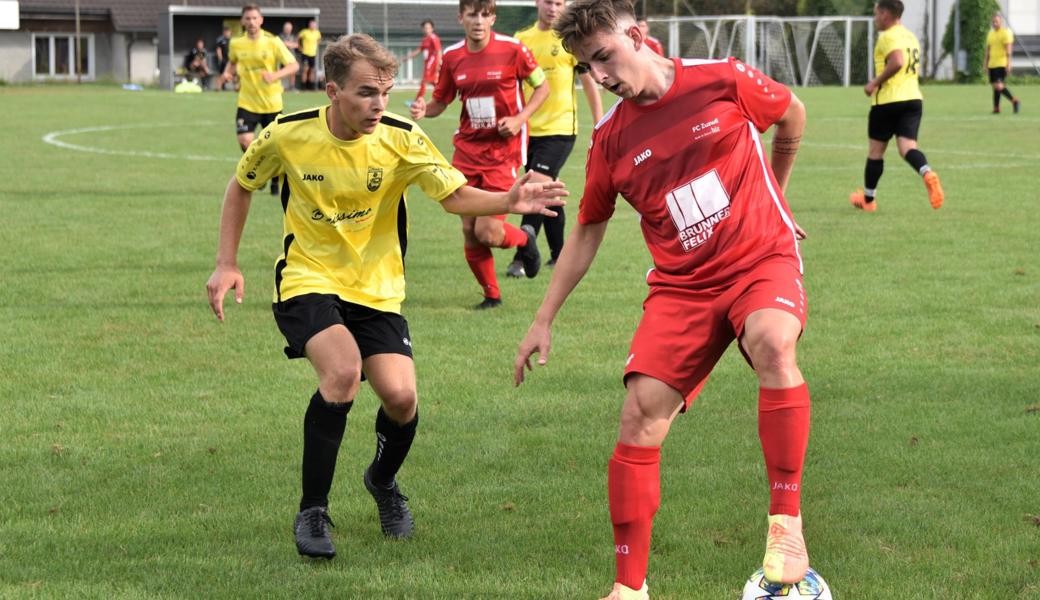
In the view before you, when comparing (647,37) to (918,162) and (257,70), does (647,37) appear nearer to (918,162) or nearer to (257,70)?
(918,162)

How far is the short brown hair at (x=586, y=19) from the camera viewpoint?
4.21 meters

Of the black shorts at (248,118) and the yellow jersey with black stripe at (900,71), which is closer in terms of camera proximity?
the yellow jersey with black stripe at (900,71)

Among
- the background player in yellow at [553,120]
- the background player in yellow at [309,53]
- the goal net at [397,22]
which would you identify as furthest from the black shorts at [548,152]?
the goal net at [397,22]

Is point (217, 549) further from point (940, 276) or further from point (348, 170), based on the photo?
point (940, 276)

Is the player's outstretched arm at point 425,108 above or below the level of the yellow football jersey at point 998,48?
above

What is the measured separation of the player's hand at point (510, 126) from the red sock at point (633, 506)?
5883mm

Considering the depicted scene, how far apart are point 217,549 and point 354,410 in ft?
6.62

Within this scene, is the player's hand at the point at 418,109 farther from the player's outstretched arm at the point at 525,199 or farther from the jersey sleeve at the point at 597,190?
the jersey sleeve at the point at 597,190

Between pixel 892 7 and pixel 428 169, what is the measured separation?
10056 mm

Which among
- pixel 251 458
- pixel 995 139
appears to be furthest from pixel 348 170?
pixel 995 139

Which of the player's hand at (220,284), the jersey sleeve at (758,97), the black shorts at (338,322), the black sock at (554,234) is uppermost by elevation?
the jersey sleeve at (758,97)

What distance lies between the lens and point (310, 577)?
15.1ft

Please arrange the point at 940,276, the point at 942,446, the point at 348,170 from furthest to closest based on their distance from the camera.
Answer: the point at 940,276
the point at 942,446
the point at 348,170

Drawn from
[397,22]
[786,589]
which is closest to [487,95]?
[786,589]
